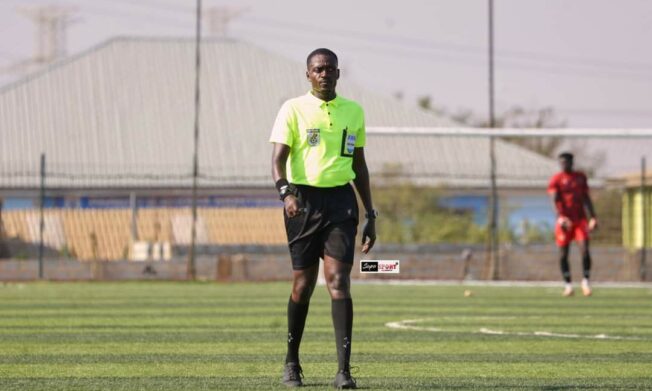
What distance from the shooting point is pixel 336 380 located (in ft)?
29.0

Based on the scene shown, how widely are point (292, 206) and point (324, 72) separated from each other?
0.86 metres

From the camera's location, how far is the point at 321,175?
9.12 metres

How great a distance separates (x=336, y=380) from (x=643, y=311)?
9912 mm

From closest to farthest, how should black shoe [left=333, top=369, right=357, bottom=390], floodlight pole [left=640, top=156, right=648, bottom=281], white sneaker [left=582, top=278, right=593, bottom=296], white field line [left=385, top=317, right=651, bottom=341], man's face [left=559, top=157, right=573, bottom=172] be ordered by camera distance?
black shoe [left=333, top=369, right=357, bottom=390] → white field line [left=385, top=317, right=651, bottom=341] → man's face [left=559, top=157, right=573, bottom=172] → white sneaker [left=582, top=278, right=593, bottom=296] → floodlight pole [left=640, top=156, right=648, bottom=281]

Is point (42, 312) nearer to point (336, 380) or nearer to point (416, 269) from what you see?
point (336, 380)

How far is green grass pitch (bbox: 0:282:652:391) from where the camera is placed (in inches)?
378

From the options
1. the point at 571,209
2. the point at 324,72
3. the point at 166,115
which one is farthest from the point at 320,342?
the point at 166,115

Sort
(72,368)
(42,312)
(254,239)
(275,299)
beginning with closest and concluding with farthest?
(72,368)
(42,312)
(275,299)
(254,239)

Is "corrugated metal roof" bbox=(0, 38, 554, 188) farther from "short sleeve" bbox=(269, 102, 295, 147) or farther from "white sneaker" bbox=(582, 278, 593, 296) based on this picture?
"short sleeve" bbox=(269, 102, 295, 147)

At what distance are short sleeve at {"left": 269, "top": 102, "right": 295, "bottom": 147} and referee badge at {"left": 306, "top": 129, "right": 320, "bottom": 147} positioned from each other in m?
0.11

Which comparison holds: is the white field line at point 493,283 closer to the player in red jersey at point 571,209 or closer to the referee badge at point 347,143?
the player in red jersey at point 571,209

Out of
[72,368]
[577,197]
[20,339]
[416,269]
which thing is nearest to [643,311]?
[577,197]

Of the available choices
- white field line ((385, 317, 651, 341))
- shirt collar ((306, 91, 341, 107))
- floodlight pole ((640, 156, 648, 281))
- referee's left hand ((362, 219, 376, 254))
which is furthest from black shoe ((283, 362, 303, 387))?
floodlight pole ((640, 156, 648, 281))

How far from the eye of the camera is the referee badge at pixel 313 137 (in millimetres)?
9125
